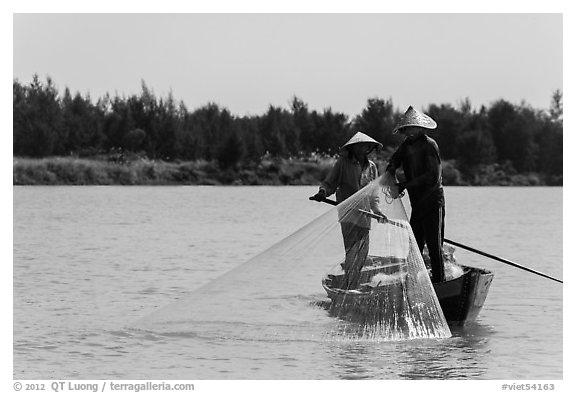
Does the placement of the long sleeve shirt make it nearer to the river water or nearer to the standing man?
the standing man

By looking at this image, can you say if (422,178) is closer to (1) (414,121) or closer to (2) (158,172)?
(1) (414,121)

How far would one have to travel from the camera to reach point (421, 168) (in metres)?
8.31

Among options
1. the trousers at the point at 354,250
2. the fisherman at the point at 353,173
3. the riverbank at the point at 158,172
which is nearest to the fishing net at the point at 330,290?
the trousers at the point at 354,250

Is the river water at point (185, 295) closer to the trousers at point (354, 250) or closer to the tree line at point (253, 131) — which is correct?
the trousers at point (354, 250)

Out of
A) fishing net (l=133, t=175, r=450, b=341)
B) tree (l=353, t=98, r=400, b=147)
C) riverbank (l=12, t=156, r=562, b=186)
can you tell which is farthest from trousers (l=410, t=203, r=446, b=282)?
tree (l=353, t=98, r=400, b=147)

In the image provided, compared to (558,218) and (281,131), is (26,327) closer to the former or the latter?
(558,218)

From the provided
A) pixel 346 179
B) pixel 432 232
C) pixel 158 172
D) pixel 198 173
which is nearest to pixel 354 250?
pixel 432 232

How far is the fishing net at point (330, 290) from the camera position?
795 centimetres

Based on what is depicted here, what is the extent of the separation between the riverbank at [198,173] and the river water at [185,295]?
17.6m

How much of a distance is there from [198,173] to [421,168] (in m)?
35.4

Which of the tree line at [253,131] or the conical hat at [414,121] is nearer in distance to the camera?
the conical hat at [414,121]

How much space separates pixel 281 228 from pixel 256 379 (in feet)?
41.8

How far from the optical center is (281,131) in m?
46.9
